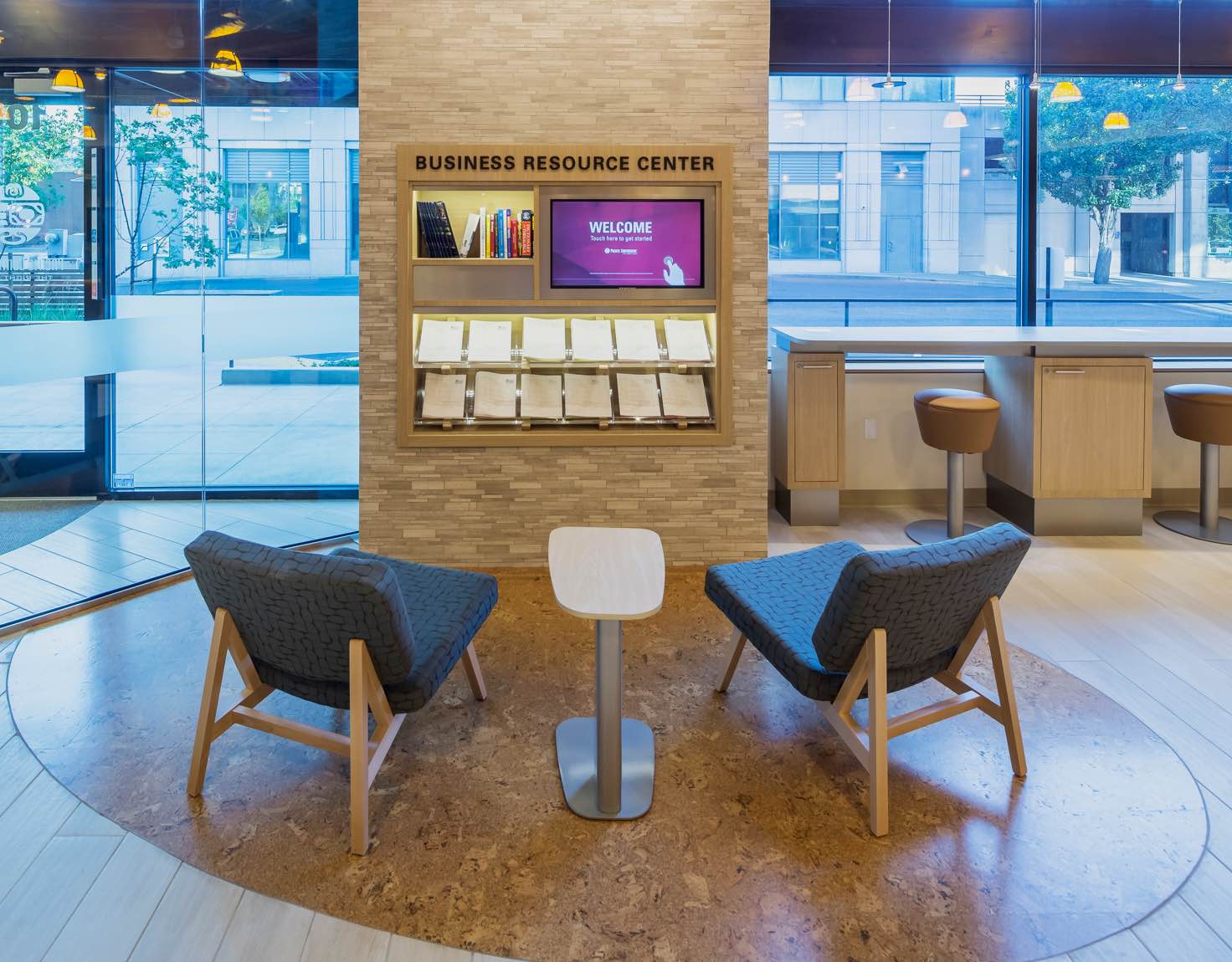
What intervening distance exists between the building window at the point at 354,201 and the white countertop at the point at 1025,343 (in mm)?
2363

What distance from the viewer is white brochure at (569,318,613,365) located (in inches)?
193

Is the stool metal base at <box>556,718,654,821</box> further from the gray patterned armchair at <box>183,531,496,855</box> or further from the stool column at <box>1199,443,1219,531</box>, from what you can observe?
the stool column at <box>1199,443,1219,531</box>

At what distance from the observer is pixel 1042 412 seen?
5562mm

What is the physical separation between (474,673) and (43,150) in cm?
273

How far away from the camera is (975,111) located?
6.52m

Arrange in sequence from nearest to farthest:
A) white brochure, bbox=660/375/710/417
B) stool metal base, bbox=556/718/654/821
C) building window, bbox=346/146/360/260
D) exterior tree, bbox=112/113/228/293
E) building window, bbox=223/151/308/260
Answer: stool metal base, bbox=556/718/654/821 → exterior tree, bbox=112/113/228/293 → building window, bbox=223/151/308/260 → white brochure, bbox=660/375/710/417 → building window, bbox=346/146/360/260

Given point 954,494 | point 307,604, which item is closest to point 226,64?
point 307,604

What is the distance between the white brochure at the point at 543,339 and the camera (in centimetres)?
488

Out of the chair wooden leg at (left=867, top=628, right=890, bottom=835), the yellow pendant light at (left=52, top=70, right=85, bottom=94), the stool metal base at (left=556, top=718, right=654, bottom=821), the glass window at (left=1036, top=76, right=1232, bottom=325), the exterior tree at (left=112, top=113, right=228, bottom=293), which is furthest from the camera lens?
the glass window at (left=1036, top=76, right=1232, bottom=325)

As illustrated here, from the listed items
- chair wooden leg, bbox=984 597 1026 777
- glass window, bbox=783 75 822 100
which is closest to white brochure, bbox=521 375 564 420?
chair wooden leg, bbox=984 597 1026 777

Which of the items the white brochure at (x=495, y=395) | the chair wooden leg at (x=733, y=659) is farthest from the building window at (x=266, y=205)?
the chair wooden leg at (x=733, y=659)

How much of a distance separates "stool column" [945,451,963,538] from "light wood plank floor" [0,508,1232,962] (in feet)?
4.28

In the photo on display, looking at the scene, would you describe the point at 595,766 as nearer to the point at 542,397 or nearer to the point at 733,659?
the point at 733,659

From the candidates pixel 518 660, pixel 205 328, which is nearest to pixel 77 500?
pixel 205 328
